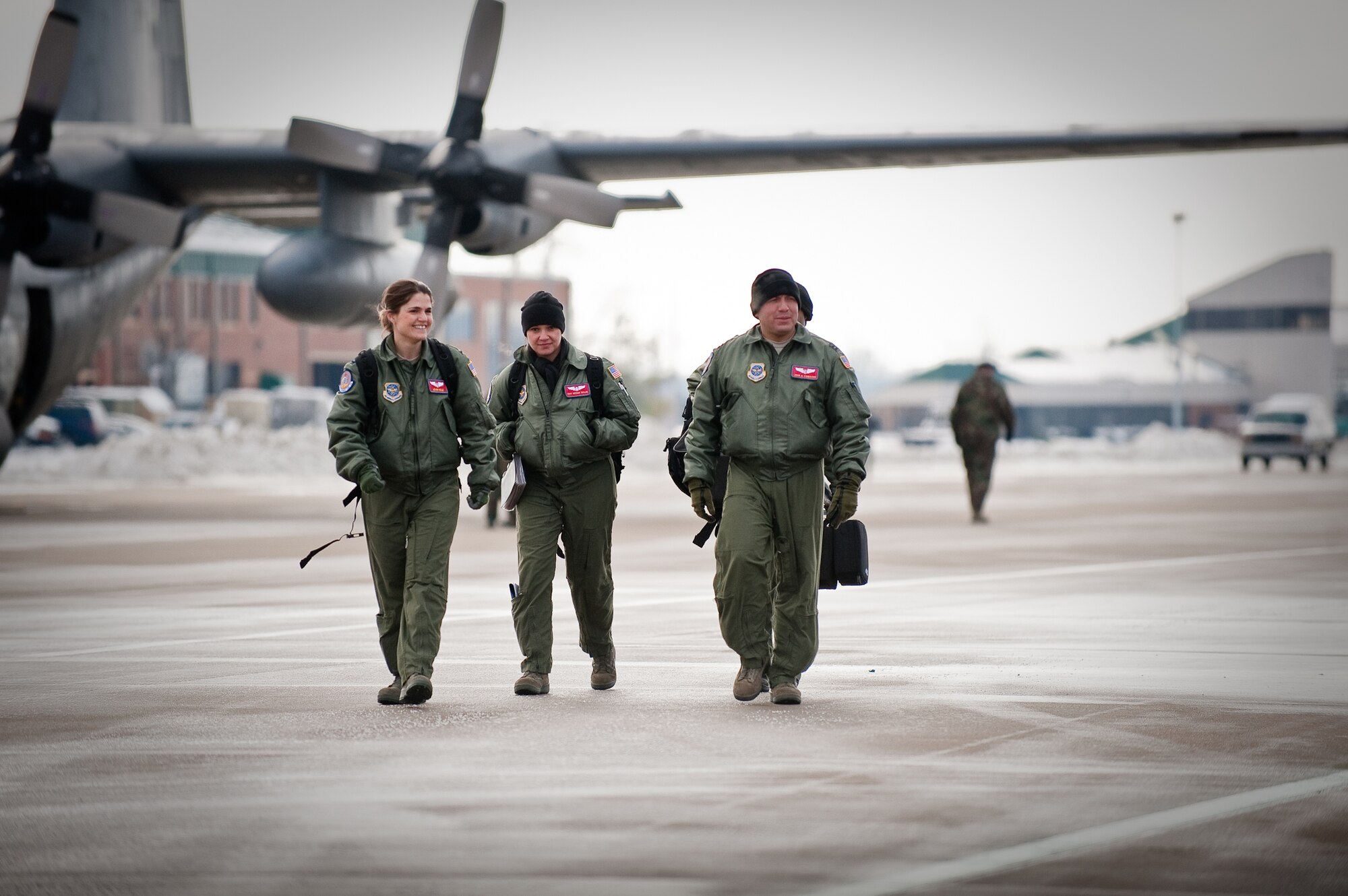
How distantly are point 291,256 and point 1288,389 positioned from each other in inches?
3124

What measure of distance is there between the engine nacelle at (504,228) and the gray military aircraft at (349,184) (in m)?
0.02

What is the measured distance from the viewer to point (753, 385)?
293 inches

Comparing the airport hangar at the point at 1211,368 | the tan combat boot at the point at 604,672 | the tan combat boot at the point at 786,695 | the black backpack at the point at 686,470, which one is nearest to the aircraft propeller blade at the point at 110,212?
the black backpack at the point at 686,470

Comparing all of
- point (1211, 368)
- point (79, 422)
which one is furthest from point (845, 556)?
point (1211, 368)

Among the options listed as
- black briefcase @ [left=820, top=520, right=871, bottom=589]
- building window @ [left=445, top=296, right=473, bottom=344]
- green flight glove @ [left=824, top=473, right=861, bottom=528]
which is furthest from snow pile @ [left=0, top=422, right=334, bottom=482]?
building window @ [left=445, top=296, right=473, bottom=344]

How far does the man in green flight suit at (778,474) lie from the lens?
290 inches

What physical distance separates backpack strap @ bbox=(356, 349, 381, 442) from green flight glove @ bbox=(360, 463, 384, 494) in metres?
0.32

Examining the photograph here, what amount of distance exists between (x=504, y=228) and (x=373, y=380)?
11882 mm

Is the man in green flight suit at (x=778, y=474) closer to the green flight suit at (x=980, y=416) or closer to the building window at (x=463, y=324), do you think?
the green flight suit at (x=980, y=416)

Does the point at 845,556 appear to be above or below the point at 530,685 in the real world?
above

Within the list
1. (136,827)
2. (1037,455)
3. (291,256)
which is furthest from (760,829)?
(1037,455)

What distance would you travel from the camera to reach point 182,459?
35.9 meters

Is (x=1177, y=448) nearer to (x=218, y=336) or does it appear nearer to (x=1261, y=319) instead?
(x=1261, y=319)

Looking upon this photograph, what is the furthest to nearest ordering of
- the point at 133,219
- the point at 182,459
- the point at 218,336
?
the point at 218,336 → the point at 182,459 → the point at 133,219
